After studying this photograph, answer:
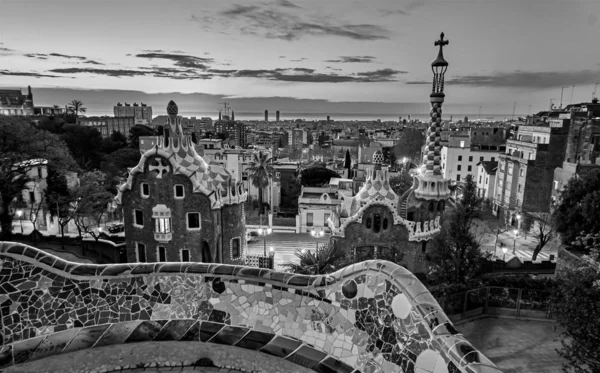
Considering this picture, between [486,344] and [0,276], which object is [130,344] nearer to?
[0,276]

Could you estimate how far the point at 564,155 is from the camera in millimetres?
42406

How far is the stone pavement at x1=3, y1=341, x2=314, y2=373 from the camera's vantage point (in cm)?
483

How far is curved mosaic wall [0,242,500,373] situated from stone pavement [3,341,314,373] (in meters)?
0.09

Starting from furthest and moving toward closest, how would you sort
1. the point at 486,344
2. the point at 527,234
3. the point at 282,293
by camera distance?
the point at 527,234 < the point at 486,344 < the point at 282,293

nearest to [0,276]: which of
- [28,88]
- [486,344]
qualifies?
[486,344]

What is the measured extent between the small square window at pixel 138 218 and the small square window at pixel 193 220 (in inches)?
100

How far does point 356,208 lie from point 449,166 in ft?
147

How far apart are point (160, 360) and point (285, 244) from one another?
26.8 meters

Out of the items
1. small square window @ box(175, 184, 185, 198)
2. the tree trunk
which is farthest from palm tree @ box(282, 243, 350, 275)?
the tree trunk

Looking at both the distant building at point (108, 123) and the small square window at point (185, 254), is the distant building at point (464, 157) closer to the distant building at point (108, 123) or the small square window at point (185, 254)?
the small square window at point (185, 254)

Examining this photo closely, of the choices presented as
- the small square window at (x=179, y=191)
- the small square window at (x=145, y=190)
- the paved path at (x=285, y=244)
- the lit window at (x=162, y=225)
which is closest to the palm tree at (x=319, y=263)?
the small square window at (x=179, y=191)

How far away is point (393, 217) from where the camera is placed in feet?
66.4

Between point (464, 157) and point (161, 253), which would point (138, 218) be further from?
point (464, 157)

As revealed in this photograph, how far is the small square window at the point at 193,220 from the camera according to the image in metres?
20.0
